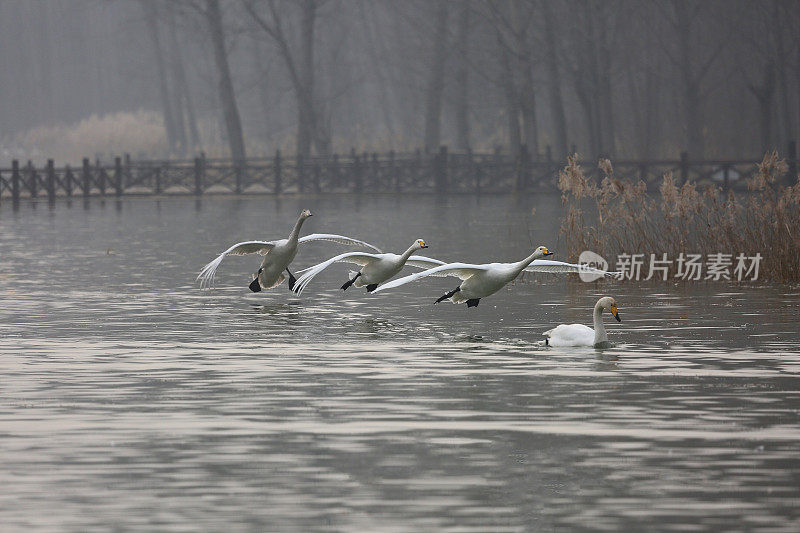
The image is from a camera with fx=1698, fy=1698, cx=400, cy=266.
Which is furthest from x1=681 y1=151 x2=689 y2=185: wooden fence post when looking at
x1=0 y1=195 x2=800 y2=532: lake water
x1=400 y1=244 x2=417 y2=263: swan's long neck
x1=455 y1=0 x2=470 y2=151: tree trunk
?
x1=400 y1=244 x2=417 y2=263: swan's long neck

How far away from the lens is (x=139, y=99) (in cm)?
13225

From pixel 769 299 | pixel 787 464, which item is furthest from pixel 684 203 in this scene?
pixel 787 464

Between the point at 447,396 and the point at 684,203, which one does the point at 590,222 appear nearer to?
the point at 684,203

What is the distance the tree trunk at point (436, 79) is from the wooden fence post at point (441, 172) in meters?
5.81

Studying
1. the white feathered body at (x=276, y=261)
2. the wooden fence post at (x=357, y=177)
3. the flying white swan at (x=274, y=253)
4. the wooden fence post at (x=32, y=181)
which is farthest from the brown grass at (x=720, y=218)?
the wooden fence post at (x=32, y=181)

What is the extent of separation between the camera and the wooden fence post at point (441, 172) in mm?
62250

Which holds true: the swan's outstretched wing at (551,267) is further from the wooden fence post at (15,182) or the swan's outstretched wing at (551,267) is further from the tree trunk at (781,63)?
the wooden fence post at (15,182)

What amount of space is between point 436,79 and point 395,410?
56.8m

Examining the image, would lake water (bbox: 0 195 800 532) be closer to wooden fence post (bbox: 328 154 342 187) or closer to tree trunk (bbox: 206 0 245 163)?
wooden fence post (bbox: 328 154 342 187)

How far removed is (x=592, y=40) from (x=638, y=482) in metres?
53.4

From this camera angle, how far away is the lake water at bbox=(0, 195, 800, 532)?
8.96 metres

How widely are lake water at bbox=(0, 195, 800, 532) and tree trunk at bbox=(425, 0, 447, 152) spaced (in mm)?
44347

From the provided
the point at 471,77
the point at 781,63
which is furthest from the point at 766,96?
the point at 471,77

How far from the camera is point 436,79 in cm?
6825
